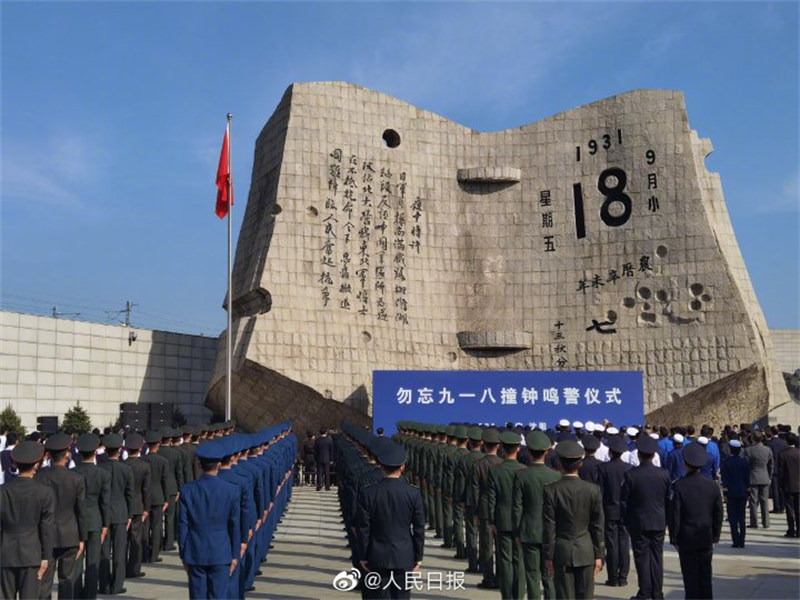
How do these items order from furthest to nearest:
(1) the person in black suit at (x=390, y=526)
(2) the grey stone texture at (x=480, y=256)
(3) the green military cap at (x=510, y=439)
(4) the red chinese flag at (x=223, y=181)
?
1. (2) the grey stone texture at (x=480, y=256)
2. (4) the red chinese flag at (x=223, y=181)
3. (3) the green military cap at (x=510, y=439)
4. (1) the person in black suit at (x=390, y=526)

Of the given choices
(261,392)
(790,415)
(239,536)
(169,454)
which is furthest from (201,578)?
(790,415)

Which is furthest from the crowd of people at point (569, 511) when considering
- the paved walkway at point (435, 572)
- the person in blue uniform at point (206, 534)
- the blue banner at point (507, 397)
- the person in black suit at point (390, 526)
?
the blue banner at point (507, 397)

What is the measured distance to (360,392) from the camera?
27.0 m

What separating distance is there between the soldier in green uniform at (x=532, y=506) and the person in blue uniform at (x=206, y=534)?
9.09 ft

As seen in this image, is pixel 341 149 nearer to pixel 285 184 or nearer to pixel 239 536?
pixel 285 184

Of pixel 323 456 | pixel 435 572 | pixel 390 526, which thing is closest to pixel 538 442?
pixel 390 526

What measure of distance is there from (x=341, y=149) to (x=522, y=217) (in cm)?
642

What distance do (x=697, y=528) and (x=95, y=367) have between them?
961 inches

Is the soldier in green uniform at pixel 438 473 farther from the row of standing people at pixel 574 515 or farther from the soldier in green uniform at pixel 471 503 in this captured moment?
the soldier in green uniform at pixel 471 503

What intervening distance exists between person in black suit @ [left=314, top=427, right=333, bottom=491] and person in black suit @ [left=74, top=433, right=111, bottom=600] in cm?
1411

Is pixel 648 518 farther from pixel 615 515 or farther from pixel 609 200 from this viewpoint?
pixel 609 200

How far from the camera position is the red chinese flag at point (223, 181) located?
25525 millimetres

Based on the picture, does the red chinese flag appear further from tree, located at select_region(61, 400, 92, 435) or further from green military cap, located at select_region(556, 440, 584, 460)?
green military cap, located at select_region(556, 440, 584, 460)

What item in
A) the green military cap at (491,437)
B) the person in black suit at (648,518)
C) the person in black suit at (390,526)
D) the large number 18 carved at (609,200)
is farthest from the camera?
the large number 18 carved at (609,200)
